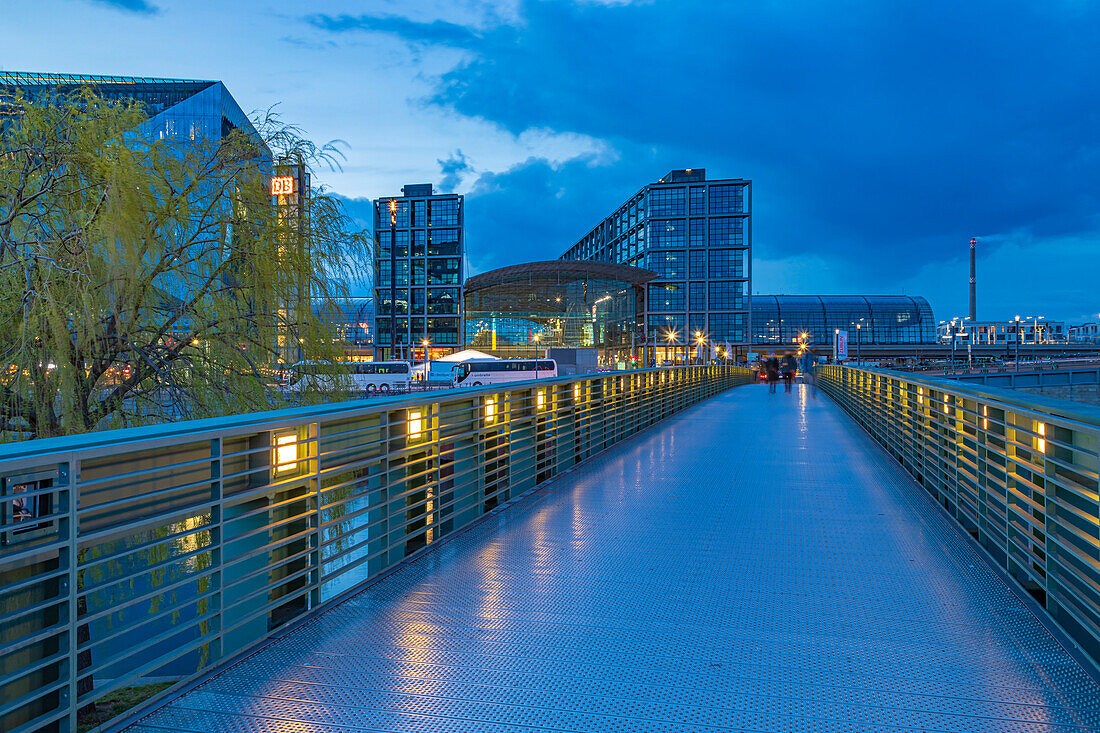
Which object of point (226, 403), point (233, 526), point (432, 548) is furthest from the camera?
point (226, 403)

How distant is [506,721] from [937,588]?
10.2 feet

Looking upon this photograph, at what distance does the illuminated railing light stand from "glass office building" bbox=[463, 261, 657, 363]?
7464 centimetres

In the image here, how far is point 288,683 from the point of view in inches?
126

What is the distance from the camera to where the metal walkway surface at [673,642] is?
115 inches

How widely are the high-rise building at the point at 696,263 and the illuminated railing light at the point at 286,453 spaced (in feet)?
276

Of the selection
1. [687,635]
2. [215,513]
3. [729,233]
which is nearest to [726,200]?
[729,233]

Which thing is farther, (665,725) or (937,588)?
(937,588)

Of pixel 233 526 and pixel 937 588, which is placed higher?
pixel 233 526

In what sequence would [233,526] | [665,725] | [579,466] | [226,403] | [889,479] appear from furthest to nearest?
1. [579,466]
2. [889,479]
3. [226,403]
4. [233,526]
5. [665,725]

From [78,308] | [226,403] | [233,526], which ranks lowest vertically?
[233,526]

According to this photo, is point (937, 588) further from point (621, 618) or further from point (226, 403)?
point (226, 403)

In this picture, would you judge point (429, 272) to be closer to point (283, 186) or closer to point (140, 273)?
point (283, 186)

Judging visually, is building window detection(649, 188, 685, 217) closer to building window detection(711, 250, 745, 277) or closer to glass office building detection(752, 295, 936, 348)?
building window detection(711, 250, 745, 277)

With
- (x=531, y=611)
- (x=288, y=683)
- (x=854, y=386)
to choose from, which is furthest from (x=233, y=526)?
(x=854, y=386)
